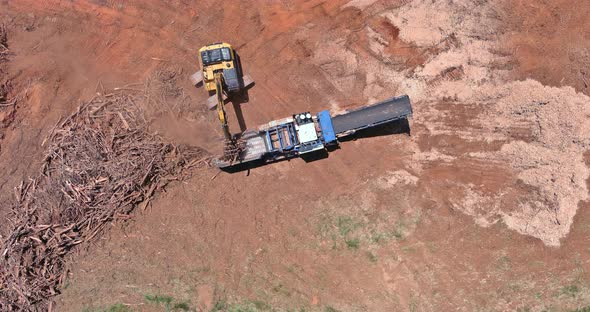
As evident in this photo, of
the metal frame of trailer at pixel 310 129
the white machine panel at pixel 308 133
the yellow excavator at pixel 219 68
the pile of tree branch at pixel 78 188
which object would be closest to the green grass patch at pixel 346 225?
the metal frame of trailer at pixel 310 129

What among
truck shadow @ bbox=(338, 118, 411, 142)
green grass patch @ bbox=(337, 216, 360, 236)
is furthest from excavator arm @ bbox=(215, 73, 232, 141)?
green grass patch @ bbox=(337, 216, 360, 236)

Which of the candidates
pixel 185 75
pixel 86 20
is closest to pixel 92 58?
pixel 86 20

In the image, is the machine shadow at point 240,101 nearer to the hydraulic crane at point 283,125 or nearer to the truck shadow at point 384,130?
the hydraulic crane at point 283,125

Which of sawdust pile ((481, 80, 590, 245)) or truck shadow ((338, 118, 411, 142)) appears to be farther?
truck shadow ((338, 118, 411, 142))

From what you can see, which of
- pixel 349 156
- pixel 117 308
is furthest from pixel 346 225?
pixel 117 308

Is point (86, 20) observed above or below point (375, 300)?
above

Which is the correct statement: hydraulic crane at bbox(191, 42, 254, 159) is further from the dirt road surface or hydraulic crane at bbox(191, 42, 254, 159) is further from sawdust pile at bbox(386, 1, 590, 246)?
sawdust pile at bbox(386, 1, 590, 246)

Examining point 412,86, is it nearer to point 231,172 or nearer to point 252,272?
point 231,172
